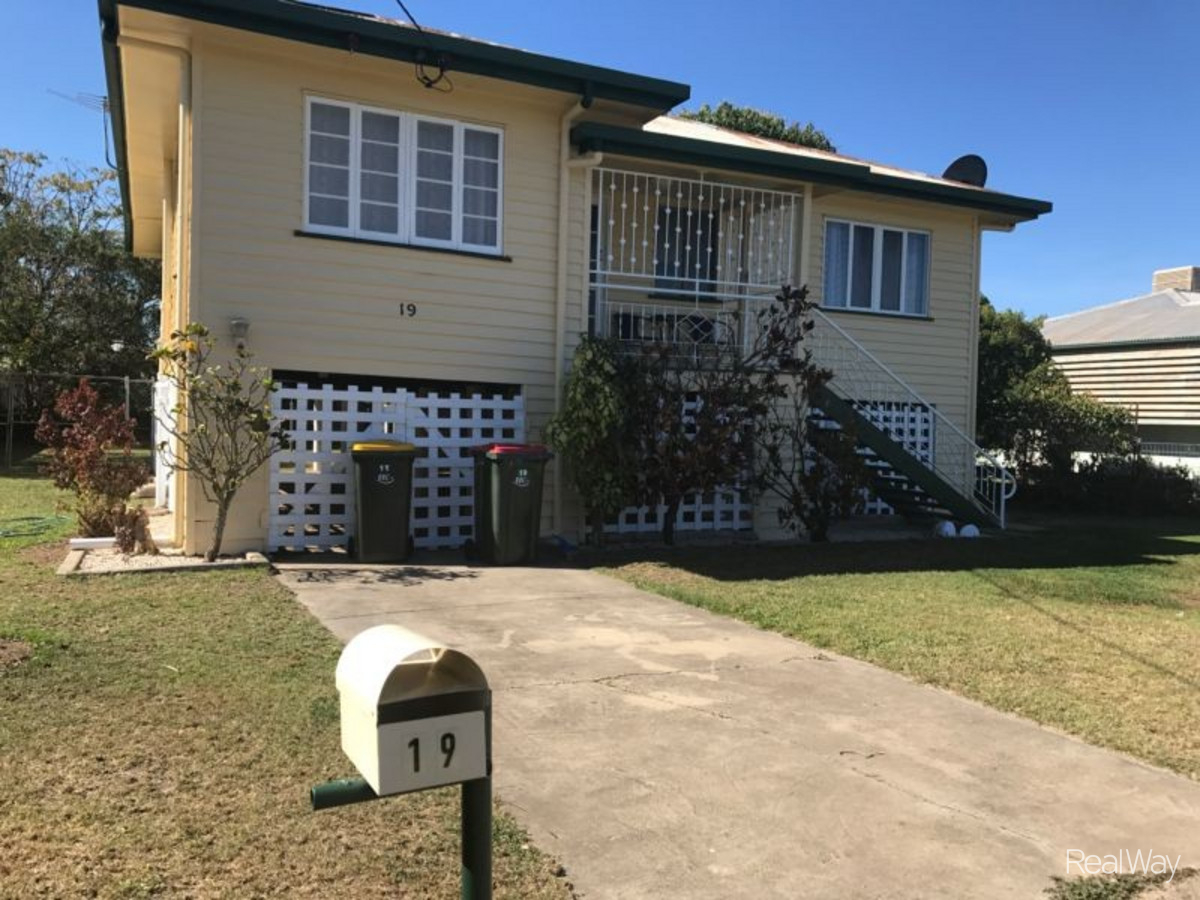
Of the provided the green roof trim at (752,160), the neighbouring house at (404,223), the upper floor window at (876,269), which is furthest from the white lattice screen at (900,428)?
the green roof trim at (752,160)

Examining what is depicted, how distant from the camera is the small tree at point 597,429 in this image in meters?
9.59

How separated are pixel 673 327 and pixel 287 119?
5382mm

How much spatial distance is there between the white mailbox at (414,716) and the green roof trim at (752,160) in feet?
30.3

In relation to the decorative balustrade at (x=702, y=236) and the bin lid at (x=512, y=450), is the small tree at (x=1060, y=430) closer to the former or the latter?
the decorative balustrade at (x=702, y=236)

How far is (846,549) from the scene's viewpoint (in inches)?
427

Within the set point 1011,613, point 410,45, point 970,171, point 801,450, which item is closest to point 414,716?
point 1011,613

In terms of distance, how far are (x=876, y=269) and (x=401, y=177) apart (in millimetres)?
7508

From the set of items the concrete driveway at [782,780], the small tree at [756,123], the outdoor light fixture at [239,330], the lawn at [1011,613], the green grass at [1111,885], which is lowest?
the green grass at [1111,885]

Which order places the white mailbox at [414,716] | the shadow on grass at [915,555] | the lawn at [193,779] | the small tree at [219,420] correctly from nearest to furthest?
1. the white mailbox at [414,716]
2. the lawn at [193,779]
3. the small tree at [219,420]
4. the shadow on grass at [915,555]

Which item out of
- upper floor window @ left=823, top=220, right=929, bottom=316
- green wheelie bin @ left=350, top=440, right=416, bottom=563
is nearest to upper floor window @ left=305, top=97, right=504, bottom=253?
green wheelie bin @ left=350, top=440, right=416, bottom=563

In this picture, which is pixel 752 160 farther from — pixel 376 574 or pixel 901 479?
pixel 376 574

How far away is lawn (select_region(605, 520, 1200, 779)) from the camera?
5160 mm

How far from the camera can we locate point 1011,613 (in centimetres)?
754

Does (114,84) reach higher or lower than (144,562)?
higher
